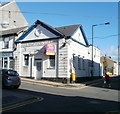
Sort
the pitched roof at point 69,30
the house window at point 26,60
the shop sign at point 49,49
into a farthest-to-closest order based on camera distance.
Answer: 1. the house window at point 26,60
2. the pitched roof at point 69,30
3. the shop sign at point 49,49

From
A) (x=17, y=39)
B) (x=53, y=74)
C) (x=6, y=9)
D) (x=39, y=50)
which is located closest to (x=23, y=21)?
(x=6, y=9)

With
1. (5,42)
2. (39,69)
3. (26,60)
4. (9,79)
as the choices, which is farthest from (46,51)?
(5,42)

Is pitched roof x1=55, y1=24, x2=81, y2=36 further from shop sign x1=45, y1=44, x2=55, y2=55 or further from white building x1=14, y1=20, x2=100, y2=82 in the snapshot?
shop sign x1=45, y1=44, x2=55, y2=55

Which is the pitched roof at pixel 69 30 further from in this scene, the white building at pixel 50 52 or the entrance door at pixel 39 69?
the entrance door at pixel 39 69

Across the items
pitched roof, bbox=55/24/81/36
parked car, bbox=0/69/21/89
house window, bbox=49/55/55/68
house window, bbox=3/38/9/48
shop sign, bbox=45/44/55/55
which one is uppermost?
pitched roof, bbox=55/24/81/36

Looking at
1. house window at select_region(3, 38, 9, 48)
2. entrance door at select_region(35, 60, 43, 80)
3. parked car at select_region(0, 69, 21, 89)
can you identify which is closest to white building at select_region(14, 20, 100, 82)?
entrance door at select_region(35, 60, 43, 80)

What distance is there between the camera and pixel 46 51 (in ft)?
63.9

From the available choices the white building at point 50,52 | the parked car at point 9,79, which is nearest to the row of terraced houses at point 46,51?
the white building at point 50,52

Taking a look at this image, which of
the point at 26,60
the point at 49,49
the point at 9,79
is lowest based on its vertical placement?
the point at 9,79

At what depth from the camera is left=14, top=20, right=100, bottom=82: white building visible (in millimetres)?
19469

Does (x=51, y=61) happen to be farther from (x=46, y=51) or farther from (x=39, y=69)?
(x=39, y=69)

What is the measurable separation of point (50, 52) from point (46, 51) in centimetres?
48

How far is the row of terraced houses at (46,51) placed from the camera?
64.2 feet

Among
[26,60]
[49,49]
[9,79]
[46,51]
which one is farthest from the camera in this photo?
[26,60]
